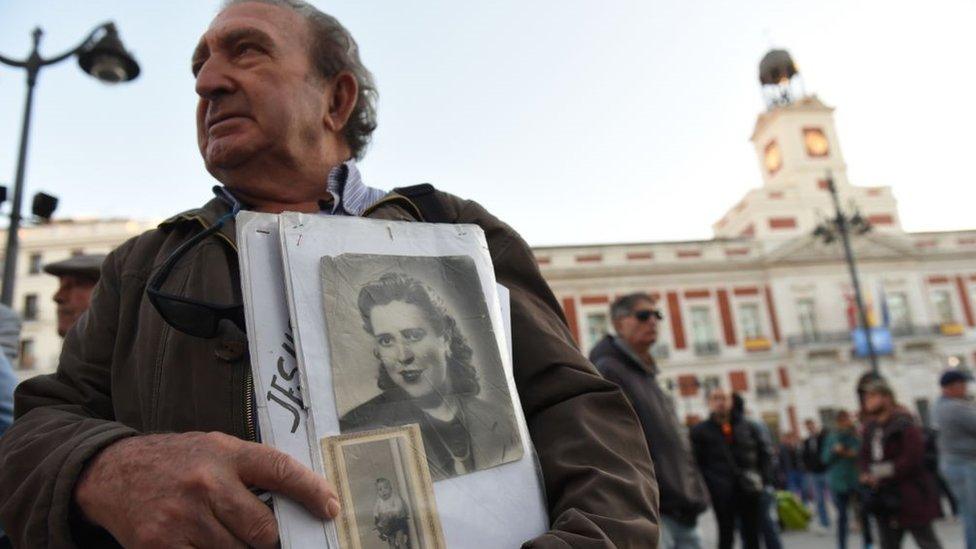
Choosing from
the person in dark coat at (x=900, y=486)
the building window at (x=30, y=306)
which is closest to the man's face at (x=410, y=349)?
the person in dark coat at (x=900, y=486)

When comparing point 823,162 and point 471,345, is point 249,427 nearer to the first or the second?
point 471,345

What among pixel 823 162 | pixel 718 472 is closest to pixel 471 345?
pixel 718 472

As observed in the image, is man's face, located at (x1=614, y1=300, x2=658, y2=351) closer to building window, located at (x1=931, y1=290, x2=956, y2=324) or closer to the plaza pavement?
the plaza pavement

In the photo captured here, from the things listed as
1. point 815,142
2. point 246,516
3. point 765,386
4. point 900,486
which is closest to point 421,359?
point 246,516

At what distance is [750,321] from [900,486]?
2535 cm

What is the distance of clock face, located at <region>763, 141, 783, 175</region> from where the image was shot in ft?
111

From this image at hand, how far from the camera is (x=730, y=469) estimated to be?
16.9ft

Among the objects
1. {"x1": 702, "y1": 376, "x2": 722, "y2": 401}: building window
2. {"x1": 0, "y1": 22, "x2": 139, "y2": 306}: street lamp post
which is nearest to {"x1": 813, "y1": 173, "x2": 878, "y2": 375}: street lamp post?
{"x1": 702, "y1": 376, "x2": 722, "y2": 401}: building window

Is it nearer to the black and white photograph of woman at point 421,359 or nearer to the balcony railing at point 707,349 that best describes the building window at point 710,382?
the balcony railing at point 707,349

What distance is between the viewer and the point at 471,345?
990 mm

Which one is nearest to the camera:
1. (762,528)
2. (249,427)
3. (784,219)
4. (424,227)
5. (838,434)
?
(249,427)

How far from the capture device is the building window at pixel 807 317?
28.4 metres

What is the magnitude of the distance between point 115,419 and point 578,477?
720mm

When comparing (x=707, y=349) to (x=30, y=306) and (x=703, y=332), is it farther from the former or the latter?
(x=30, y=306)
